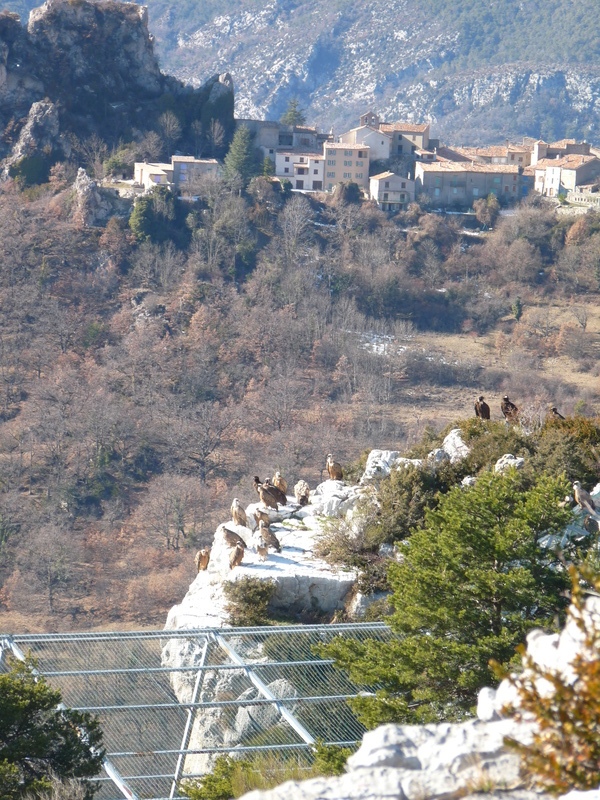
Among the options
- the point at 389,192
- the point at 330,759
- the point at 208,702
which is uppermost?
the point at 389,192

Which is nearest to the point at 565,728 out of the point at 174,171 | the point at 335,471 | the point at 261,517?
the point at 261,517

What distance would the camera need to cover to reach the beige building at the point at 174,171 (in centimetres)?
7538

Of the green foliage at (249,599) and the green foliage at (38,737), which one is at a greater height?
the green foliage at (38,737)

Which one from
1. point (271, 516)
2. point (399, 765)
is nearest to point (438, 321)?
point (271, 516)

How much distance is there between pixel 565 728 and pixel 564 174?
81.1m

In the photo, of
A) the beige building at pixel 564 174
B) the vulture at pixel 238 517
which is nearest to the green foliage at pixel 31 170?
the beige building at pixel 564 174

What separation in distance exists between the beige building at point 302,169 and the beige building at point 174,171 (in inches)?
222

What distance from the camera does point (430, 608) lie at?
13.9 meters

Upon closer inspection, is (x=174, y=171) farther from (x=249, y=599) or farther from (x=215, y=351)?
(x=249, y=599)

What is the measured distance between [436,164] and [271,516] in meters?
62.2

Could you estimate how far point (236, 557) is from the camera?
21.6 m

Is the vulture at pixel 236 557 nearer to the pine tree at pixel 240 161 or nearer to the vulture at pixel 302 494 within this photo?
the vulture at pixel 302 494

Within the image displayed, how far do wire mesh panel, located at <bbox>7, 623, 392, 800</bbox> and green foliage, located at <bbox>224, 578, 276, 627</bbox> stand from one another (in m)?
2.19

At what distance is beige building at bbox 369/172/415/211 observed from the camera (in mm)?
79812
